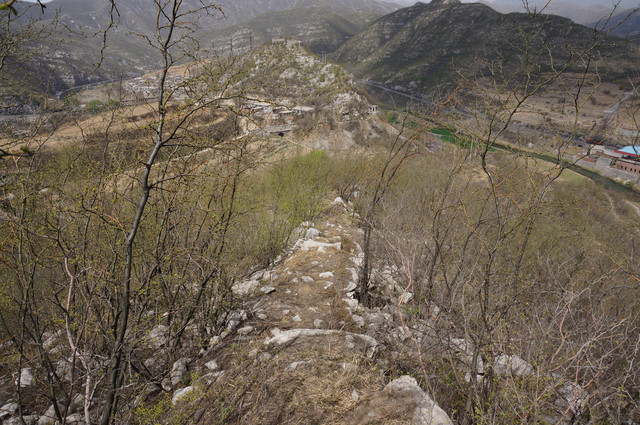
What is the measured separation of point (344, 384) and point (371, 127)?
132 ft

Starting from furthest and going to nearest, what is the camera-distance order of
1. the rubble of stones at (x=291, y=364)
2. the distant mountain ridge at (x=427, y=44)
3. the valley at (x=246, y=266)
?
the distant mountain ridge at (x=427, y=44), the rubble of stones at (x=291, y=364), the valley at (x=246, y=266)

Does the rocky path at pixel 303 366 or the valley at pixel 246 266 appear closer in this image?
the valley at pixel 246 266

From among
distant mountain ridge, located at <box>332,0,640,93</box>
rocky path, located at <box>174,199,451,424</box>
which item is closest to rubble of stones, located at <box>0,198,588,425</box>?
rocky path, located at <box>174,199,451,424</box>

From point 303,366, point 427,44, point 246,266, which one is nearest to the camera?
point 303,366

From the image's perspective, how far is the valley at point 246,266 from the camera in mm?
2582

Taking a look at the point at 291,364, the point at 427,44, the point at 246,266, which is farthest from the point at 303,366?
the point at 427,44

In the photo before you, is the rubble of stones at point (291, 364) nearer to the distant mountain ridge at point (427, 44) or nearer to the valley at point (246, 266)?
the valley at point (246, 266)

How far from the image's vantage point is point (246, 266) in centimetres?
593

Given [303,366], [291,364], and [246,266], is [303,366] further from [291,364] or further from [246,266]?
[246,266]

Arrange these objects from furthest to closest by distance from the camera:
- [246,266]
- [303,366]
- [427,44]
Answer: [427,44] → [246,266] → [303,366]

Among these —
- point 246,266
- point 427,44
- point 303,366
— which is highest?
point 427,44

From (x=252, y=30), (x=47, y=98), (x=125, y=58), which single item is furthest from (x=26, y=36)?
(x=252, y=30)

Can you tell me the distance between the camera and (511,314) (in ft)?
13.8

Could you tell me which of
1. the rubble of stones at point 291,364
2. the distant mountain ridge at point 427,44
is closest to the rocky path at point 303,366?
the rubble of stones at point 291,364
